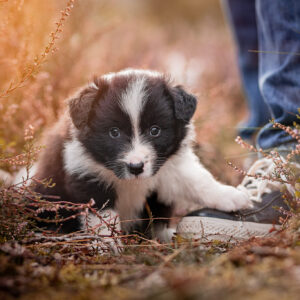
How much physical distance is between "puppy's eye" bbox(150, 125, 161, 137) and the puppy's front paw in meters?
0.70

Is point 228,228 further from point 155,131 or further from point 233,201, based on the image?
point 155,131

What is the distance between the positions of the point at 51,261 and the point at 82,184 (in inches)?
36.2

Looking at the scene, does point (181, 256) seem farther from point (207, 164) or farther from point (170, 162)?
point (207, 164)

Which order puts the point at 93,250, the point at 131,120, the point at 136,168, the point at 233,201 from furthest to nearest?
the point at 233,201, the point at 131,120, the point at 136,168, the point at 93,250

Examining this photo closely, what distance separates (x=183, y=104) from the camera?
2.73 meters

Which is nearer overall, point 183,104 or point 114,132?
point 114,132

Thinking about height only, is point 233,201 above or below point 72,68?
below

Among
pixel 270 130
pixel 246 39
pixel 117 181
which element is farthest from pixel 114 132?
pixel 246 39

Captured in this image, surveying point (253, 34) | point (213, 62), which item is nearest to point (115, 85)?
point (253, 34)

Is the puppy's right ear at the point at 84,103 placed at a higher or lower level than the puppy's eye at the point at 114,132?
higher

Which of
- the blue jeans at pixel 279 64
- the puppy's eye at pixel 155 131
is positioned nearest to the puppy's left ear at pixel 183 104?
the puppy's eye at pixel 155 131

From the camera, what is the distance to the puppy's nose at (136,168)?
7.99ft

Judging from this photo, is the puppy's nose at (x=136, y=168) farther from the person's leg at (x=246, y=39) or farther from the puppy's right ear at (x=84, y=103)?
the person's leg at (x=246, y=39)

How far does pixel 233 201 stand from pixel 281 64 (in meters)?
1.24
